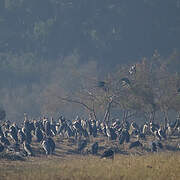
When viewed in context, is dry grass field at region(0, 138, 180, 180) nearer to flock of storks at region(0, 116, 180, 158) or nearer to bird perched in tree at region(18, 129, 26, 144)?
flock of storks at region(0, 116, 180, 158)

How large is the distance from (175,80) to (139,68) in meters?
3.32

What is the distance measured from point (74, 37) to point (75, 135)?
58853 millimetres

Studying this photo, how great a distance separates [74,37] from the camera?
82.6m

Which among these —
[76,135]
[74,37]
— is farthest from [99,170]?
[74,37]

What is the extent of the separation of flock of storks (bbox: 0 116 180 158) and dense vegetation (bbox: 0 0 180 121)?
116 feet

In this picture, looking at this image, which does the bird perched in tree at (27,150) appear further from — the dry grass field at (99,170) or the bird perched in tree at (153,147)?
the bird perched in tree at (153,147)

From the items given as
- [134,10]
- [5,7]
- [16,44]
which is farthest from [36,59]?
[134,10]

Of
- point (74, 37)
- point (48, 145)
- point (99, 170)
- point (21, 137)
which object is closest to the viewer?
point (99, 170)

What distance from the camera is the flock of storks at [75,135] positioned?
20.5 m

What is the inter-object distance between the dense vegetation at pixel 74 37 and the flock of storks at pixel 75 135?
116ft

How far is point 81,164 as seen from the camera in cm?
1648

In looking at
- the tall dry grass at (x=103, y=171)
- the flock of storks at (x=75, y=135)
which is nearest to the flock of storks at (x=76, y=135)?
the flock of storks at (x=75, y=135)

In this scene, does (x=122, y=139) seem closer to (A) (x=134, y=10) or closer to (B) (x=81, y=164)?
(B) (x=81, y=164)

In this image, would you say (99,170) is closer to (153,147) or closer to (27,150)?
(27,150)
